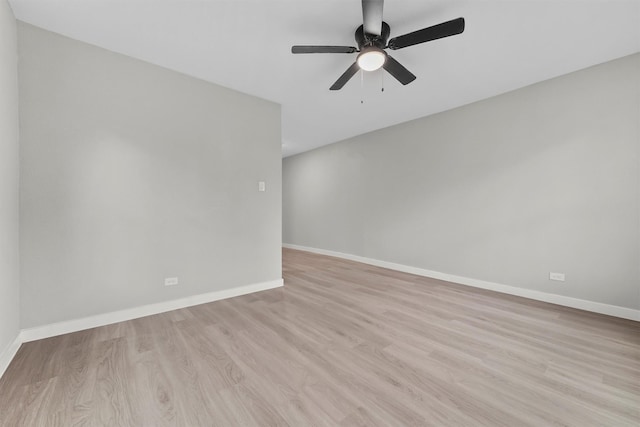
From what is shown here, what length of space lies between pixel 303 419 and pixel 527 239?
3355 mm

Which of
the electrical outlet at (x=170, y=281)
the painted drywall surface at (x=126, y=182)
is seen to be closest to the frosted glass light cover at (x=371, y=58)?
the painted drywall surface at (x=126, y=182)

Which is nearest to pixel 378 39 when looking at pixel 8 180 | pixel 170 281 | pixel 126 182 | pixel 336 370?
pixel 336 370

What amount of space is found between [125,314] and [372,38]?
330 centimetres

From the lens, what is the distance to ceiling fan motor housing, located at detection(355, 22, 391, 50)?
197cm

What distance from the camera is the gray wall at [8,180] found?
69.2 inches

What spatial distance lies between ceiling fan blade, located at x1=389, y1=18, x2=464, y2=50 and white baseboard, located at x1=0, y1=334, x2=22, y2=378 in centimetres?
347

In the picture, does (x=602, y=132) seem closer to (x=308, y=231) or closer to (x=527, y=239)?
(x=527, y=239)

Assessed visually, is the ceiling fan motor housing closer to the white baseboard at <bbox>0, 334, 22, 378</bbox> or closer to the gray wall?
the gray wall

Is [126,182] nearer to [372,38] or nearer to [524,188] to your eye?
[372,38]

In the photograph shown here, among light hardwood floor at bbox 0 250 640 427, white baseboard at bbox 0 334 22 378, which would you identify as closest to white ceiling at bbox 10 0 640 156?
white baseboard at bbox 0 334 22 378

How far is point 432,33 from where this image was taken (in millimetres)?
1800

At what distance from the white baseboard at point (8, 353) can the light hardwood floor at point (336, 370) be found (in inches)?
1.5

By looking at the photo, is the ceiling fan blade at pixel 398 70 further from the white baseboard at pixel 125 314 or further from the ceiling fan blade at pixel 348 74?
the white baseboard at pixel 125 314

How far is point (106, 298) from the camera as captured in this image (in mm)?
2441
